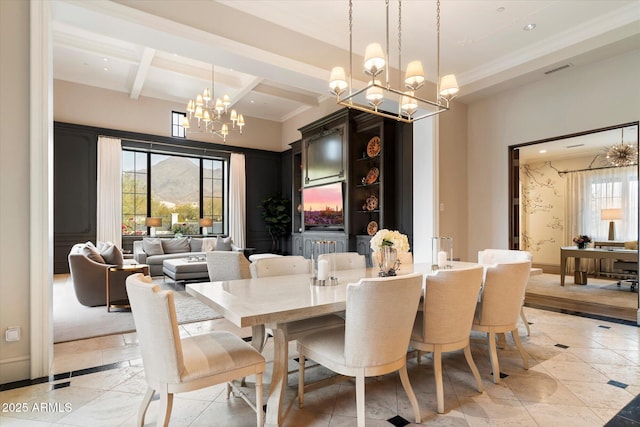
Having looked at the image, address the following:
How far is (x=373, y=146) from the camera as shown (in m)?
6.07

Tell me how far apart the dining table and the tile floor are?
251 millimetres

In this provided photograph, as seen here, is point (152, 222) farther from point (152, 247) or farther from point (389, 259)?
point (389, 259)

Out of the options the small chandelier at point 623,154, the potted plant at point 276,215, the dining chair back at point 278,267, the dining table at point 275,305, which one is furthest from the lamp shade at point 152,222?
the small chandelier at point 623,154

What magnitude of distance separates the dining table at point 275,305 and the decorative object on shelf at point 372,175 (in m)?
3.90

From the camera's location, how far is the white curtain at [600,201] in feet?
23.0

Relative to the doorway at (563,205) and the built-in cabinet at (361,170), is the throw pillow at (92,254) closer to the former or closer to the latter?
the built-in cabinet at (361,170)

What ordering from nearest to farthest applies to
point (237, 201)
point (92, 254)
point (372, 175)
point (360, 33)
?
1. point (360, 33)
2. point (92, 254)
3. point (372, 175)
4. point (237, 201)

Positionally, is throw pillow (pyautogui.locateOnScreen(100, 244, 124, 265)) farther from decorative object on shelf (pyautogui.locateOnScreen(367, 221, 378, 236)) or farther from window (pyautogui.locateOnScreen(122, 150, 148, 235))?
decorative object on shelf (pyautogui.locateOnScreen(367, 221, 378, 236))

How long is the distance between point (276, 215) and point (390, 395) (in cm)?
695

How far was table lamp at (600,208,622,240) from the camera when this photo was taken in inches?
269

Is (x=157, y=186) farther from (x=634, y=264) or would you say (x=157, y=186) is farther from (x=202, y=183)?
(x=634, y=264)

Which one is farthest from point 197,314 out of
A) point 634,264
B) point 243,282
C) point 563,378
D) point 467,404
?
point 634,264

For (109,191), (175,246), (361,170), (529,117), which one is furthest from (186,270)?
(529,117)

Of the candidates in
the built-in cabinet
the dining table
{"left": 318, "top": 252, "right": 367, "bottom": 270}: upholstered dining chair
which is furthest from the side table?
the built-in cabinet
